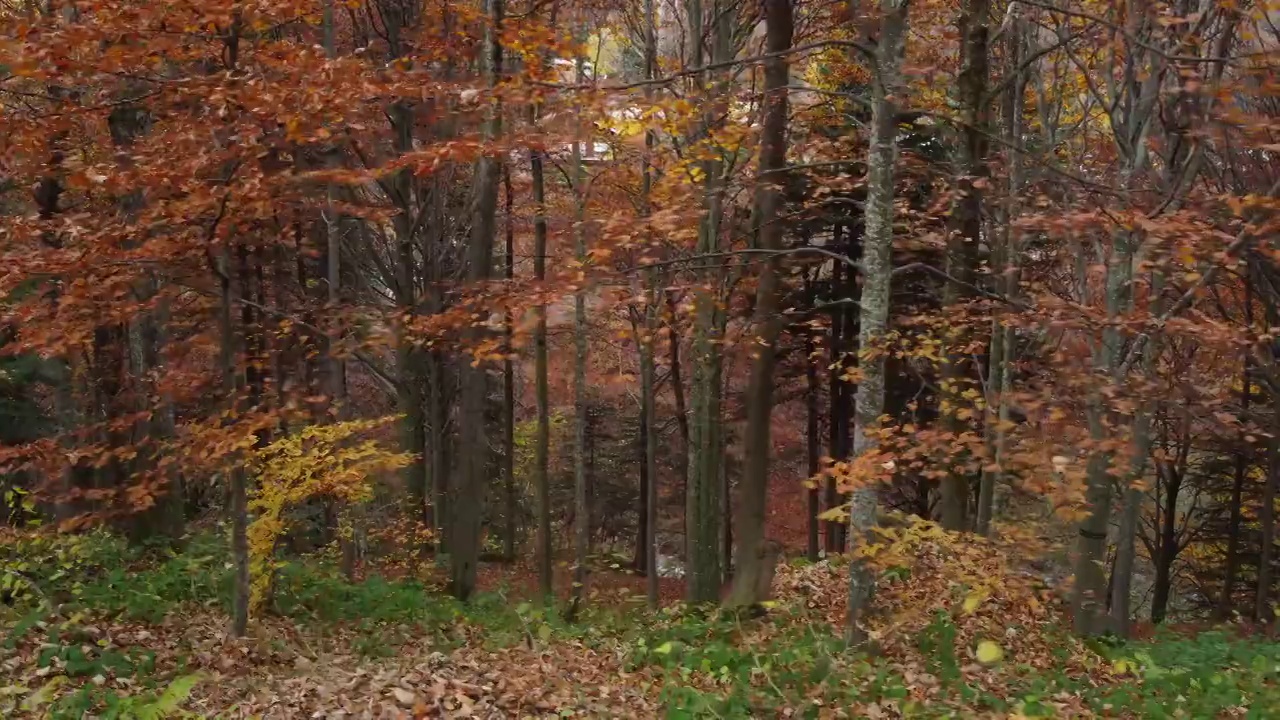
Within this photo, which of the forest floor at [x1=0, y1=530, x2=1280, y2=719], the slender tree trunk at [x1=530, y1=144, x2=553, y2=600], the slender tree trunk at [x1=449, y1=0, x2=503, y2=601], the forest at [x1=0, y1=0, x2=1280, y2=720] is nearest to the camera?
the forest floor at [x1=0, y1=530, x2=1280, y2=719]

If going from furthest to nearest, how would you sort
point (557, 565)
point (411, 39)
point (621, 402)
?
point (621, 402) < point (557, 565) < point (411, 39)

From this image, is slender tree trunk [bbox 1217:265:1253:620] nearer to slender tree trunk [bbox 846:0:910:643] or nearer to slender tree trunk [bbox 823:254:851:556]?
slender tree trunk [bbox 823:254:851:556]

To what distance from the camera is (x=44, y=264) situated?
22.4ft

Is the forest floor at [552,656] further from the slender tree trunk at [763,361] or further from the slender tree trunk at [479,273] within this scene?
the slender tree trunk at [479,273]

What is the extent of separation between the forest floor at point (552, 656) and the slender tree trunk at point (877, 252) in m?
0.52

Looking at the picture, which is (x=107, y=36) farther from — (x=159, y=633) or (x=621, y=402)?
(x=621, y=402)

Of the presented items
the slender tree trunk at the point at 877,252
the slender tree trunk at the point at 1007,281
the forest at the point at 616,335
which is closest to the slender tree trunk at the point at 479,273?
the forest at the point at 616,335

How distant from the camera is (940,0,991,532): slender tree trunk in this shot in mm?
9914

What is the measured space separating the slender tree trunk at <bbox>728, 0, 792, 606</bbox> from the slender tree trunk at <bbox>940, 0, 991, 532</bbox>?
2.01 meters

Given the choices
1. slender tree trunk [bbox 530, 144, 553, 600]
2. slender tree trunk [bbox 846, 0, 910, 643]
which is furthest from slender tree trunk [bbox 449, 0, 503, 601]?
slender tree trunk [bbox 846, 0, 910, 643]

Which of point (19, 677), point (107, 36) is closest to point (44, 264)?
point (107, 36)

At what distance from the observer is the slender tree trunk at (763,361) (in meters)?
9.79

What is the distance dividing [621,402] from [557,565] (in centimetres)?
694

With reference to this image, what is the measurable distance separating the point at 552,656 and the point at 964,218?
737 centimetres
